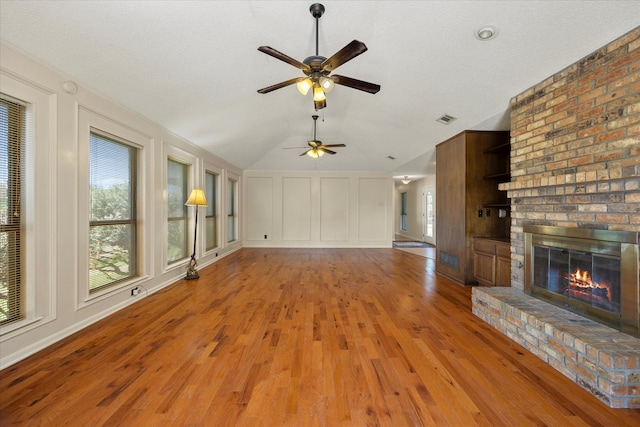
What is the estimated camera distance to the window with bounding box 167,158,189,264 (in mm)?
4543

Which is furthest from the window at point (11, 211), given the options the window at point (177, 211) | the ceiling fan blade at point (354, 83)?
the ceiling fan blade at point (354, 83)

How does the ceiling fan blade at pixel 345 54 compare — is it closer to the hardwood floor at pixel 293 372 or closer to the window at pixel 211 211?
the hardwood floor at pixel 293 372

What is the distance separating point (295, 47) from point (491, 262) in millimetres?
3906

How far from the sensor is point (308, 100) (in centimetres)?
473

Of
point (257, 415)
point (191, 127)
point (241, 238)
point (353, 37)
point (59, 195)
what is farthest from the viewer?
point (241, 238)

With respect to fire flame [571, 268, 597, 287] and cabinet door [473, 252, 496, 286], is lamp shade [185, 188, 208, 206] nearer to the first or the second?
cabinet door [473, 252, 496, 286]

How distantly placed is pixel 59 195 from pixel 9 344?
1.25 metres

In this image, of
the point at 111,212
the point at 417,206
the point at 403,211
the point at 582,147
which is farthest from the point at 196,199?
the point at 403,211

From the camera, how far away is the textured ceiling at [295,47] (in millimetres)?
2121

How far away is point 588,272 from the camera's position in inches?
91.7

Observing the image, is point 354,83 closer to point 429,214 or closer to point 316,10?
point 316,10

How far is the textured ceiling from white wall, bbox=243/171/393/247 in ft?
13.8

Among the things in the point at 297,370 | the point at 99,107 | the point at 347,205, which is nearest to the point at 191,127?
the point at 99,107

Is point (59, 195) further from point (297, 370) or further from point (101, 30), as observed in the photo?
point (297, 370)
